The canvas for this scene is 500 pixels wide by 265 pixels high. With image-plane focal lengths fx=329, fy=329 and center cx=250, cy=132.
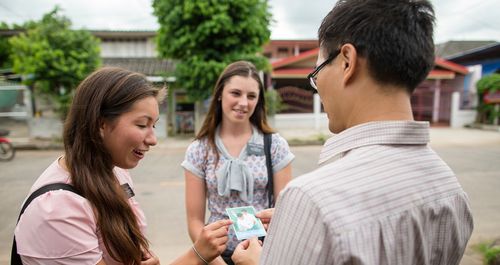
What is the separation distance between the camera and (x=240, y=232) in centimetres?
138

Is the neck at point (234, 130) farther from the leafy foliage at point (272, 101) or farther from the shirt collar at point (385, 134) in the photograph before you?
the leafy foliage at point (272, 101)

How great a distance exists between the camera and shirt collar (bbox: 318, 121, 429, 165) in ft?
2.72

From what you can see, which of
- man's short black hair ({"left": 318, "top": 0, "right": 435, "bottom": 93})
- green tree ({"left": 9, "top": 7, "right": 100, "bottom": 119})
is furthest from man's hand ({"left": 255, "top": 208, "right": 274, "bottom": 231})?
green tree ({"left": 9, "top": 7, "right": 100, "bottom": 119})

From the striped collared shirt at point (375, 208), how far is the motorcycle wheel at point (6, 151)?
380 inches

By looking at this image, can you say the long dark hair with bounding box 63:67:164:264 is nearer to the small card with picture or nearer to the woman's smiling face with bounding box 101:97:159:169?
the woman's smiling face with bounding box 101:97:159:169

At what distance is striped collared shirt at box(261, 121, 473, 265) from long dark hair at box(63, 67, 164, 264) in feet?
2.18

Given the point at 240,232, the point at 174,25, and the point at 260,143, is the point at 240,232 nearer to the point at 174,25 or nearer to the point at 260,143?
the point at 260,143

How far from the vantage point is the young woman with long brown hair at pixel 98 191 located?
1.03m

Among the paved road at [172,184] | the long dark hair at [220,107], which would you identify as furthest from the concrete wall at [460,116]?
the long dark hair at [220,107]

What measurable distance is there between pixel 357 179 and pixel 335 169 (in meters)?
0.05

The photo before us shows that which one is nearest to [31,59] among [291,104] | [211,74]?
[211,74]

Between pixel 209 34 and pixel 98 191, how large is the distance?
30.5 ft

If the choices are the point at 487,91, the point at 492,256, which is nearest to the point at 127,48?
the point at 487,91

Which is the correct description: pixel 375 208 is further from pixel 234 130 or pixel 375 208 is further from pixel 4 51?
pixel 4 51
